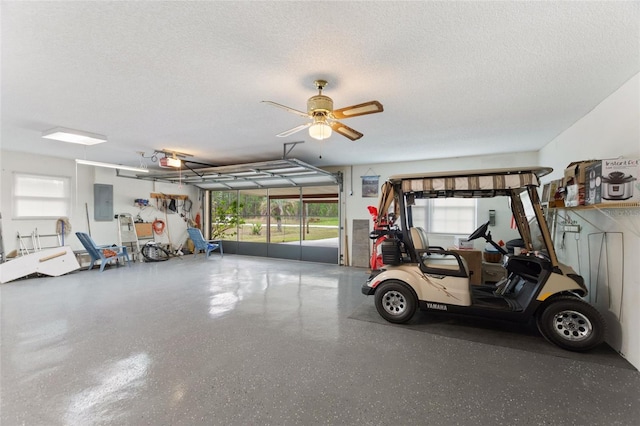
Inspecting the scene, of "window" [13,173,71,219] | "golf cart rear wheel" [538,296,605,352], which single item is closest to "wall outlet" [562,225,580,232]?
"golf cart rear wheel" [538,296,605,352]

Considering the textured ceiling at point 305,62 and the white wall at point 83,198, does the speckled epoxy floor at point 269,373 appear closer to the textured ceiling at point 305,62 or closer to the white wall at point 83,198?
the textured ceiling at point 305,62

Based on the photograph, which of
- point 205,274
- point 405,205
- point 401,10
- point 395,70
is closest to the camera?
point 401,10

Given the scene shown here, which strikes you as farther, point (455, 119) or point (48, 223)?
point (48, 223)

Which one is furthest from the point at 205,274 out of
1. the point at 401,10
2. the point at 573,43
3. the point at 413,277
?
the point at 573,43

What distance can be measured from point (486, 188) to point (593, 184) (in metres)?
0.89

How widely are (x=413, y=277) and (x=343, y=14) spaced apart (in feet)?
9.47

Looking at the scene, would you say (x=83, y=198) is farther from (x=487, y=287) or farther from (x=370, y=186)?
(x=487, y=287)

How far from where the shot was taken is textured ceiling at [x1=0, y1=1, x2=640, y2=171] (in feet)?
5.92

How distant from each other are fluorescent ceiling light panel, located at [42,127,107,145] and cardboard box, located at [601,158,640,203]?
6.53m

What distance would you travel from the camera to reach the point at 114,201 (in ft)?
25.3

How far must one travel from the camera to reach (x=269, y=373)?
2.36 meters

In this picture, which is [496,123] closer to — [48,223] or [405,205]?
[405,205]

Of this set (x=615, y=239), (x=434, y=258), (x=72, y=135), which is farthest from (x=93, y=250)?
(x=615, y=239)

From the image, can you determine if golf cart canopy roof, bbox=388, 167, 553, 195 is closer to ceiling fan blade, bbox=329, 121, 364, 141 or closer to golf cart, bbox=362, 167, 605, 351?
golf cart, bbox=362, 167, 605, 351
